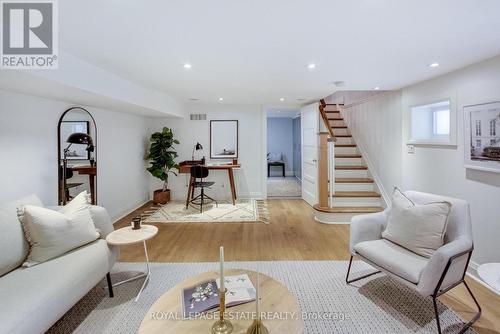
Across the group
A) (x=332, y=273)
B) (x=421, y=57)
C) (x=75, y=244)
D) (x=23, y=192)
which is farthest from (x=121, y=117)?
(x=421, y=57)

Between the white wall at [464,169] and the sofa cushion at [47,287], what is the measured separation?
3.62 meters

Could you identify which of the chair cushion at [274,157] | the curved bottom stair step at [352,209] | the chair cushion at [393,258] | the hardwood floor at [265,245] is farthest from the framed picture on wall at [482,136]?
the chair cushion at [274,157]

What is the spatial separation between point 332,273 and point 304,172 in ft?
11.0

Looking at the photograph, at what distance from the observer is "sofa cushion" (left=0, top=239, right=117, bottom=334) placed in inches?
53.5

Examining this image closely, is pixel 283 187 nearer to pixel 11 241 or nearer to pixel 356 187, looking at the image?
pixel 356 187

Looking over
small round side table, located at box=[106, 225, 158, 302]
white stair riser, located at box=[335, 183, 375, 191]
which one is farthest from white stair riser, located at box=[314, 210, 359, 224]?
small round side table, located at box=[106, 225, 158, 302]

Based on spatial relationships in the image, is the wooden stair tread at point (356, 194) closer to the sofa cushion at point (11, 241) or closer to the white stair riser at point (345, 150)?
the white stair riser at point (345, 150)

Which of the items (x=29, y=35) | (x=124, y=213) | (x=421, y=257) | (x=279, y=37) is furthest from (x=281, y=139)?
(x=29, y=35)

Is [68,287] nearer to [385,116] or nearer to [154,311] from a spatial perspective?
[154,311]

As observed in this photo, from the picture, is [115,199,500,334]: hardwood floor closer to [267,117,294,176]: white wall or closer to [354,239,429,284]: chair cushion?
[354,239,429,284]: chair cushion

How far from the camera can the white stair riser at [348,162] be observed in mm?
5165

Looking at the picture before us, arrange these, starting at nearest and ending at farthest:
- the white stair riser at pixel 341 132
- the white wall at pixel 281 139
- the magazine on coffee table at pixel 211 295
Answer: the magazine on coffee table at pixel 211 295 < the white stair riser at pixel 341 132 < the white wall at pixel 281 139

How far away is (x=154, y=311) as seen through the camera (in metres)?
1.42

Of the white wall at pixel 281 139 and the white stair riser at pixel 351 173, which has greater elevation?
the white wall at pixel 281 139
